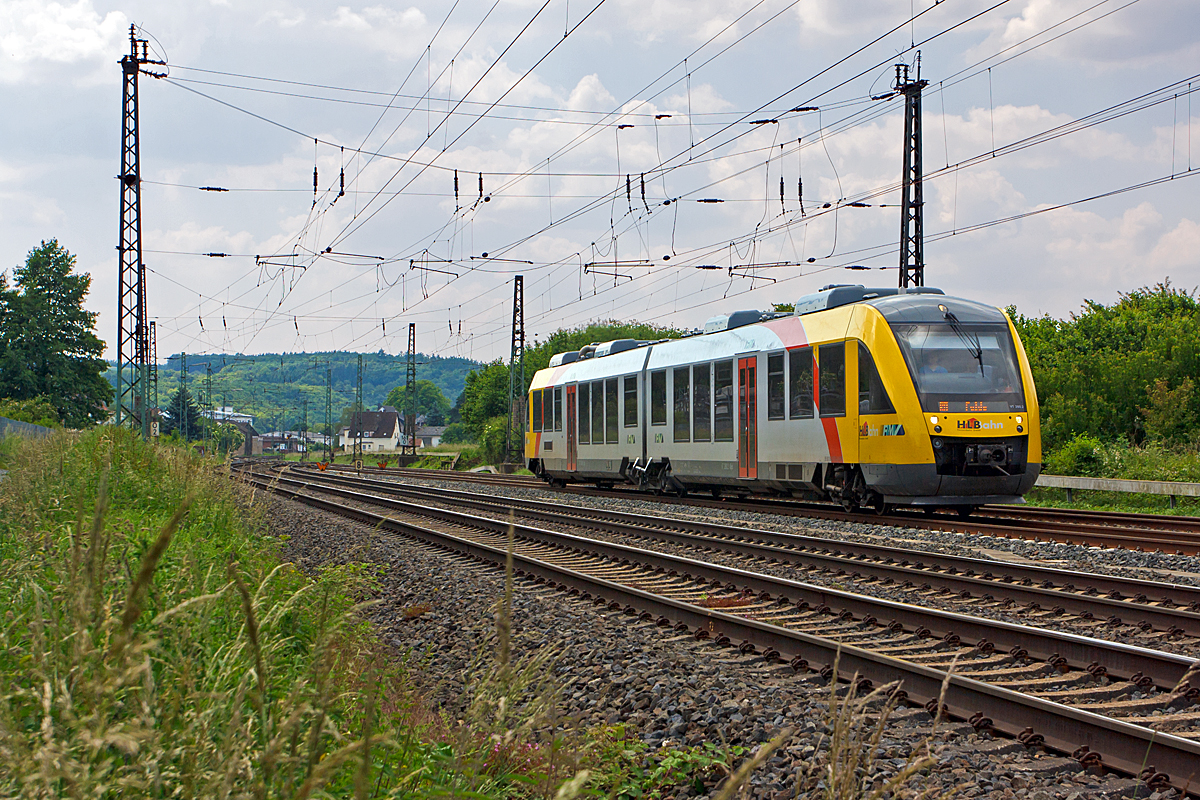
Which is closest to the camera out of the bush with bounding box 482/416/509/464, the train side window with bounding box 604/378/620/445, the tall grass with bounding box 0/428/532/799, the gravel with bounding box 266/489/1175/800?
the tall grass with bounding box 0/428/532/799

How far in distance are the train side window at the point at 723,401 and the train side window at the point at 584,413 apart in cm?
657

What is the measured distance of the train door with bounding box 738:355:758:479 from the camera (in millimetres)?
17188

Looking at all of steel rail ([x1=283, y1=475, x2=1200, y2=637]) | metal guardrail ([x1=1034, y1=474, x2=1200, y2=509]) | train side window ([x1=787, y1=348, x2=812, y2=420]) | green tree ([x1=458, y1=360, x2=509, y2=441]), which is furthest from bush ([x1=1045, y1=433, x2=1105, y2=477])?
green tree ([x1=458, y1=360, x2=509, y2=441])

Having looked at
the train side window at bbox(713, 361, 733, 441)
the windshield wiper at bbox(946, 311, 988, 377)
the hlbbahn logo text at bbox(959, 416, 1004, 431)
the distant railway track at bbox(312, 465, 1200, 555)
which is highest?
the windshield wiper at bbox(946, 311, 988, 377)

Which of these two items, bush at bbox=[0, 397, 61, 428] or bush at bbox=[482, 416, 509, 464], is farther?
bush at bbox=[482, 416, 509, 464]

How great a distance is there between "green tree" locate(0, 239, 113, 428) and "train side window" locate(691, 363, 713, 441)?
154 feet

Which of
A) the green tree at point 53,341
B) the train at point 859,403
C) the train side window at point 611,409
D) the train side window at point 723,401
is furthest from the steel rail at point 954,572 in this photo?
the green tree at point 53,341

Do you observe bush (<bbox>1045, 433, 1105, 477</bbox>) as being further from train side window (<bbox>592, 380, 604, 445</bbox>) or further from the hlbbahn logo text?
train side window (<bbox>592, 380, 604, 445</bbox>)

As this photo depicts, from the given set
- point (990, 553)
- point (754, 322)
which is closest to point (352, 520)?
point (754, 322)

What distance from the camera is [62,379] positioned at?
56.4m

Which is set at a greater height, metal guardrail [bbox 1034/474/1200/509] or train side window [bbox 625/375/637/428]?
train side window [bbox 625/375/637/428]

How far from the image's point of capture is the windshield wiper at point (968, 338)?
14.3 meters

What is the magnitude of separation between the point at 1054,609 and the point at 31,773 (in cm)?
802

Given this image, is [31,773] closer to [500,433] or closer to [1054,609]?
[1054,609]
